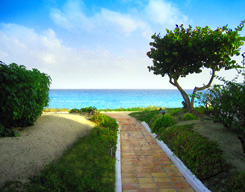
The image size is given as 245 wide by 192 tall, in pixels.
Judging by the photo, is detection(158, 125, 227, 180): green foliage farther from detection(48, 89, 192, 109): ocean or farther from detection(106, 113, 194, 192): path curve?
detection(48, 89, 192, 109): ocean

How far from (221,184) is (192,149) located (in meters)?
1.65

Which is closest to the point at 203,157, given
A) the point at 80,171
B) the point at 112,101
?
A: the point at 80,171

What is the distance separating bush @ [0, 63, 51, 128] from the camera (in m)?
5.39

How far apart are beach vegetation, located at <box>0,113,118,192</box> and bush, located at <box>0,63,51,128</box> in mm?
2025

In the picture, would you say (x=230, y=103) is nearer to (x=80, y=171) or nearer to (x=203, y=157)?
(x=203, y=157)

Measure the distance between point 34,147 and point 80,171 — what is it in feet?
5.52

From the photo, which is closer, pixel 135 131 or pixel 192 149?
pixel 192 149

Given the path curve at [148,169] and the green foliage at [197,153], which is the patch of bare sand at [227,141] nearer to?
the green foliage at [197,153]

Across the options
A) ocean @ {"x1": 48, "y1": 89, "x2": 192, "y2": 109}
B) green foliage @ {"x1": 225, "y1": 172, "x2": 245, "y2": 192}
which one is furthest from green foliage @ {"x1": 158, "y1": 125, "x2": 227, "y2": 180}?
ocean @ {"x1": 48, "y1": 89, "x2": 192, "y2": 109}

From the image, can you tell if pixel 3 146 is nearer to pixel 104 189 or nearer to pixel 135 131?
pixel 104 189

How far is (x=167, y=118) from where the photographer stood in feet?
32.4

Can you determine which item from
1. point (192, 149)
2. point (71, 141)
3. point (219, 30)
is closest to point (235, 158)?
point (192, 149)

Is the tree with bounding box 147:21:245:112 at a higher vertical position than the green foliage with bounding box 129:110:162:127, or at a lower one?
higher

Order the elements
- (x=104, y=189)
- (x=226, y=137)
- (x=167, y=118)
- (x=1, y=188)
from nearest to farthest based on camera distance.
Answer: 1. (x=1, y=188)
2. (x=104, y=189)
3. (x=226, y=137)
4. (x=167, y=118)
